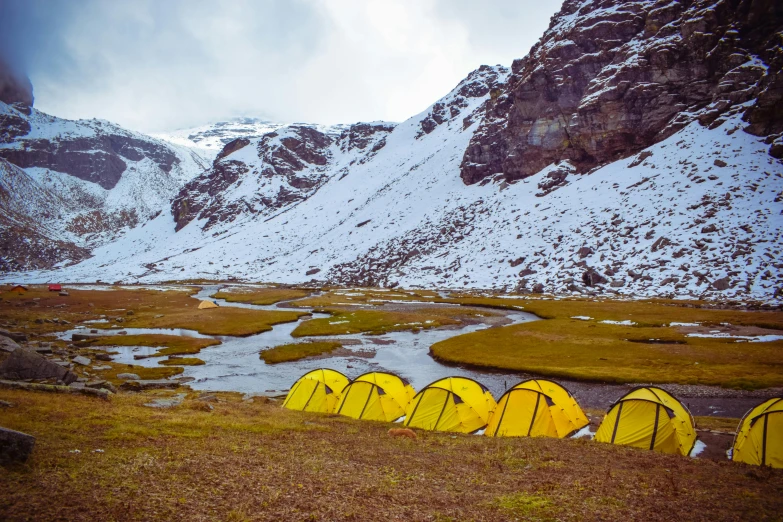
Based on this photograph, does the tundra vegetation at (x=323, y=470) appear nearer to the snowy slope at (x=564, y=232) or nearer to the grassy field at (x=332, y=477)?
the grassy field at (x=332, y=477)

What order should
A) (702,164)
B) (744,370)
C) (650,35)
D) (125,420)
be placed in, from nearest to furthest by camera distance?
1. (125,420)
2. (744,370)
3. (702,164)
4. (650,35)

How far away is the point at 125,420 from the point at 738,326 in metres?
51.9

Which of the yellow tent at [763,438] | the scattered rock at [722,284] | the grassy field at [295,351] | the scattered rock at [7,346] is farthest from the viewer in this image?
the scattered rock at [722,284]

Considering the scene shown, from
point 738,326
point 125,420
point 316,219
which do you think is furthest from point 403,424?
point 316,219

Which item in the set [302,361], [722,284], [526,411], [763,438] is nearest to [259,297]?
[302,361]

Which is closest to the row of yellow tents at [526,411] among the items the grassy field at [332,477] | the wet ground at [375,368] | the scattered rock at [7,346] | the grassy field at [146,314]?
the grassy field at [332,477]

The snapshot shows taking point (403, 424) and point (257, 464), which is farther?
point (403, 424)

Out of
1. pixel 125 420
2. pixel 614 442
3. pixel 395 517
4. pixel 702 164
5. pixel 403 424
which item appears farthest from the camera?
pixel 702 164

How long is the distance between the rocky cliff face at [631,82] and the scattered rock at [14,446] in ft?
331

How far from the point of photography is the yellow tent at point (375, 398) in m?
21.8

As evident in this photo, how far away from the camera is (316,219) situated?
172250mm

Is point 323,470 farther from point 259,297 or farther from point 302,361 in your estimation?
point 259,297

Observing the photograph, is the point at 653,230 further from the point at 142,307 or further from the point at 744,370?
the point at 142,307

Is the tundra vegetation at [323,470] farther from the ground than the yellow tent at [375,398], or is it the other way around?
the tundra vegetation at [323,470]
